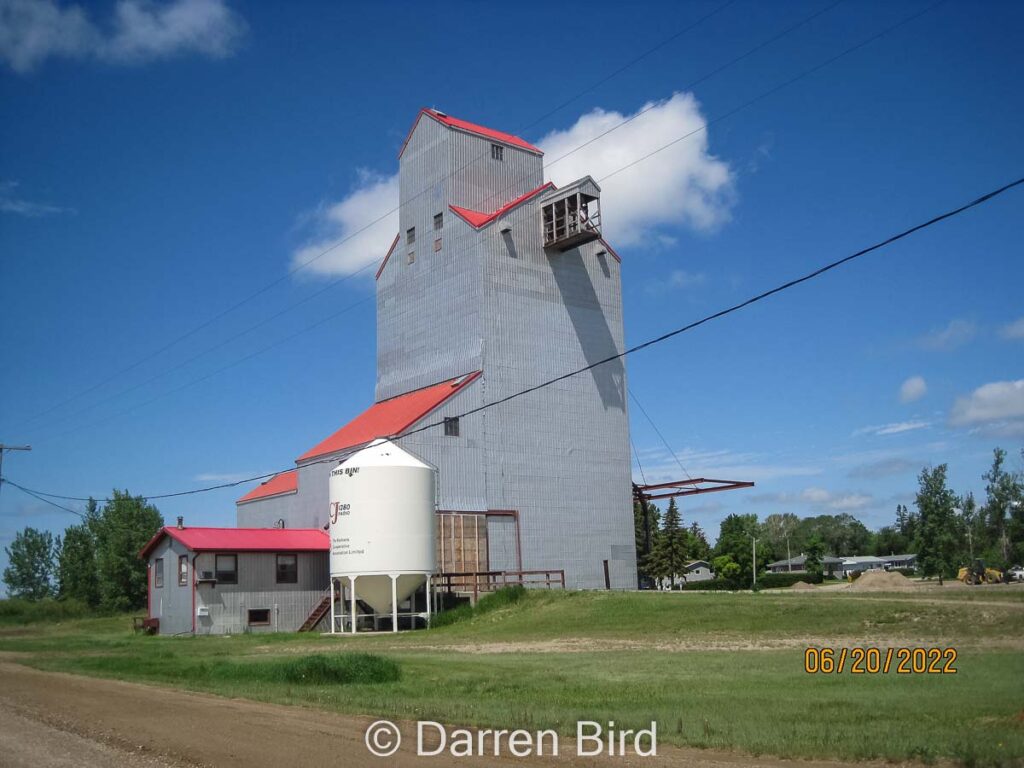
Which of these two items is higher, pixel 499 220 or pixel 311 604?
pixel 499 220

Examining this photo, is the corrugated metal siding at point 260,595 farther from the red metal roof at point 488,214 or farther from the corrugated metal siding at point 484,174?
the corrugated metal siding at point 484,174

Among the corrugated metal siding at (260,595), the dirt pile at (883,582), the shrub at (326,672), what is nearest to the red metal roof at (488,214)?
the corrugated metal siding at (260,595)

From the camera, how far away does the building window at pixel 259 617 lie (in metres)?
48.1

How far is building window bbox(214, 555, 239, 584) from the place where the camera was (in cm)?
4766

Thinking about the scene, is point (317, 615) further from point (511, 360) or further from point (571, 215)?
point (571, 215)

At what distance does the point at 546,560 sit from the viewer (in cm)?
5200

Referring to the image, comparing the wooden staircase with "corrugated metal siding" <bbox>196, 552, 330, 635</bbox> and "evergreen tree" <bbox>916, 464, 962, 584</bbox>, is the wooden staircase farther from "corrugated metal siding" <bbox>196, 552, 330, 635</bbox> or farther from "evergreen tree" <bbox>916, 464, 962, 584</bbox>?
"evergreen tree" <bbox>916, 464, 962, 584</bbox>

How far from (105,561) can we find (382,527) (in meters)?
48.0

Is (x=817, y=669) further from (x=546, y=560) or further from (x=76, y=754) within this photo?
(x=546, y=560)

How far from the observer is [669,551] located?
9894 cm

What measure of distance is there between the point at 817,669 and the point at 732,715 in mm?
6113

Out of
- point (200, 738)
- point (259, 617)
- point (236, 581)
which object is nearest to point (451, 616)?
point (259, 617)

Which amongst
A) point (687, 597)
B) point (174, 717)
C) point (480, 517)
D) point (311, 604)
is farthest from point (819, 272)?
point (311, 604)

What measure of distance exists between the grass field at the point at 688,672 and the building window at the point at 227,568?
643cm
